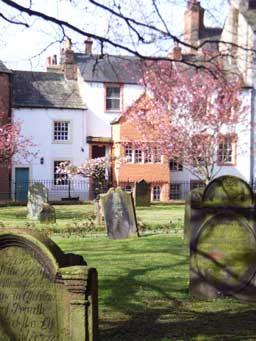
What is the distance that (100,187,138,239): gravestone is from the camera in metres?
17.4

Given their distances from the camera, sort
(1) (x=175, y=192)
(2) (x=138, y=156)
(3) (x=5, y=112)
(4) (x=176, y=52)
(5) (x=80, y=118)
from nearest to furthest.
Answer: (4) (x=176, y=52) < (3) (x=5, y=112) < (5) (x=80, y=118) < (2) (x=138, y=156) < (1) (x=175, y=192)

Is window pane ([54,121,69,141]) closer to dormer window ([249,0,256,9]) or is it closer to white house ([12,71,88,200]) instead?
white house ([12,71,88,200])

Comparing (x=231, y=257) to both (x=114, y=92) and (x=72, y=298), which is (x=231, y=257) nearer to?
(x=72, y=298)

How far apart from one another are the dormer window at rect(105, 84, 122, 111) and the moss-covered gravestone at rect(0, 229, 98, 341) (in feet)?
131

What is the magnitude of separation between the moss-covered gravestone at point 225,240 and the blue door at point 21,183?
33.9 metres

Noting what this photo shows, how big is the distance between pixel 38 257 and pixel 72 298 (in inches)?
19.0

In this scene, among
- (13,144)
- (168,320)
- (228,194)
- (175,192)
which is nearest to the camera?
(168,320)

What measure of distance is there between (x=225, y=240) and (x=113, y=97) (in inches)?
1484

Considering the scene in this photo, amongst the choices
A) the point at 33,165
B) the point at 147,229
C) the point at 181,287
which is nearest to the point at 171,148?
the point at 33,165

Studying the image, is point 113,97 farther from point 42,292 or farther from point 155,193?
point 42,292

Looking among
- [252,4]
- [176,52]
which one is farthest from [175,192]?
[176,52]

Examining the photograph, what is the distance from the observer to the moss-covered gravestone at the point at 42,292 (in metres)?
5.91

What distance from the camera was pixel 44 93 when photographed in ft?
146

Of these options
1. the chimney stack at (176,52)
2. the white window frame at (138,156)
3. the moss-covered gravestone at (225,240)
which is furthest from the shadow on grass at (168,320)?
the white window frame at (138,156)
